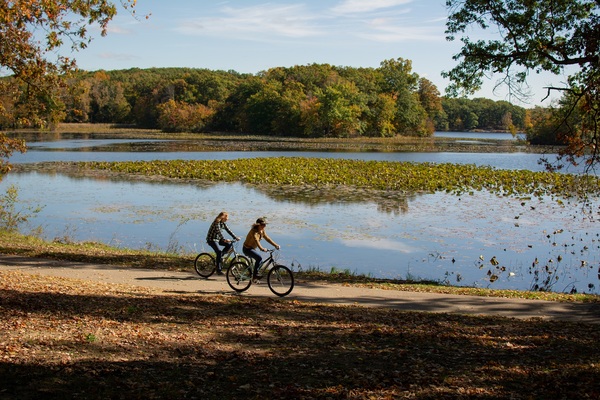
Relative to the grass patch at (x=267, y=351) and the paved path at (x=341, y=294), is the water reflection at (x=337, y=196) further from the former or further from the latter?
the grass patch at (x=267, y=351)

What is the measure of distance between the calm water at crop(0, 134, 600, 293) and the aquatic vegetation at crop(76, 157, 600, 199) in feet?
11.5

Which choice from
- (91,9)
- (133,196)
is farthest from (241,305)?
(133,196)

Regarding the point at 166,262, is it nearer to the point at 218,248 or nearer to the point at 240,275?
the point at 218,248

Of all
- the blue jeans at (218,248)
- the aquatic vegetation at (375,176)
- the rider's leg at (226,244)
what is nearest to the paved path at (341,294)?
the blue jeans at (218,248)

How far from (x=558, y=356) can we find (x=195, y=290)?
716 centimetres

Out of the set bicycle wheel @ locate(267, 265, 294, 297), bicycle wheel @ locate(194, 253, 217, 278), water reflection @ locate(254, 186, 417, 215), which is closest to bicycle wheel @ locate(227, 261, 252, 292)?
bicycle wheel @ locate(267, 265, 294, 297)

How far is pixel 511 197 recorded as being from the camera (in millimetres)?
29969

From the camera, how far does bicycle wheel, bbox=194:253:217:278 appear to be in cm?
1379

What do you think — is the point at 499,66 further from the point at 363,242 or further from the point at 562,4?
the point at 363,242

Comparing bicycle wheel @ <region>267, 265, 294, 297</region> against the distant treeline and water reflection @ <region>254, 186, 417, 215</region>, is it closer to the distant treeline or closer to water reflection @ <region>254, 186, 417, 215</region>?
water reflection @ <region>254, 186, 417, 215</region>

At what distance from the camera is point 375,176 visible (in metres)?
37.5

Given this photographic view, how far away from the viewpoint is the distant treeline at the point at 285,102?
336 ft

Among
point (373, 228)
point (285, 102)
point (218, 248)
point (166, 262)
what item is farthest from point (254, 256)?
point (285, 102)

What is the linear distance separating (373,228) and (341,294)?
9417 mm
